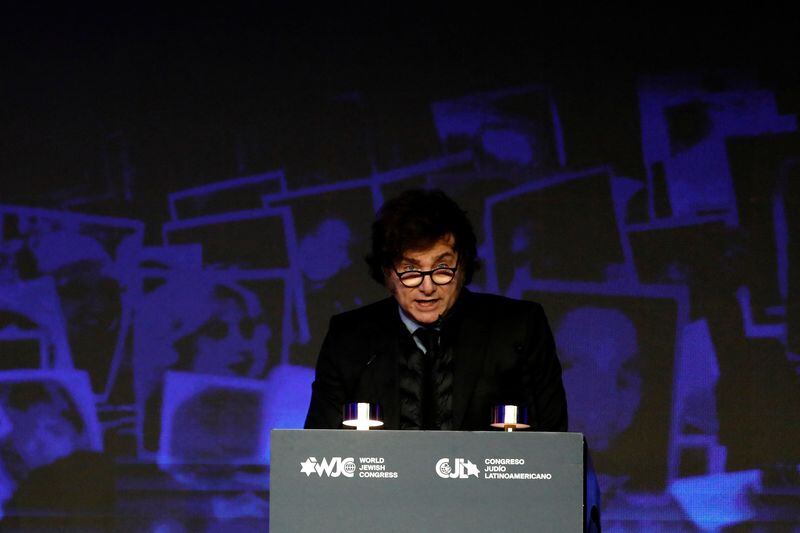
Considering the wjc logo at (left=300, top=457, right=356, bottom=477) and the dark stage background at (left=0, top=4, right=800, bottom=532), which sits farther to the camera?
the dark stage background at (left=0, top=4, right=800, bottom=532)

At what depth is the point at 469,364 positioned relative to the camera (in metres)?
2.54

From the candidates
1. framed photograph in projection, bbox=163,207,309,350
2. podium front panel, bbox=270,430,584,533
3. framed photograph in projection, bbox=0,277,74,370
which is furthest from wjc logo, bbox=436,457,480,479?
framed photograph in projection, bbox=0,277,74,370

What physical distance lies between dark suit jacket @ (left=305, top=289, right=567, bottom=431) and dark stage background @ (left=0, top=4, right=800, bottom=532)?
1626 mm

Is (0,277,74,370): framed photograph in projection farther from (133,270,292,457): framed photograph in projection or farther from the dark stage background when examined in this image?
(133,270,292,457): framed photograph in projection

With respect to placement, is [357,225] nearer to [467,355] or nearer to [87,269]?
→ [87,269]

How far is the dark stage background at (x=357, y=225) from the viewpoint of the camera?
4.16 meters

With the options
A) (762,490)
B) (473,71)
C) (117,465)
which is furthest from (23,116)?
(762,490)

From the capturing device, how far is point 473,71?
4371mm

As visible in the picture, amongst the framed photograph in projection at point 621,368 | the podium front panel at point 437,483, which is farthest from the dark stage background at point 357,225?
the podium front panel at point 437,483

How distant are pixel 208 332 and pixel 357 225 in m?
0.74

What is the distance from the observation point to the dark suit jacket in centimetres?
251

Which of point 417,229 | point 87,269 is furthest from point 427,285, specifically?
point 87,269

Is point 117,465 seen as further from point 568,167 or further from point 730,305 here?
point 730,305

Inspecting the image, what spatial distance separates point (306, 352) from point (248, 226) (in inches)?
22.4
